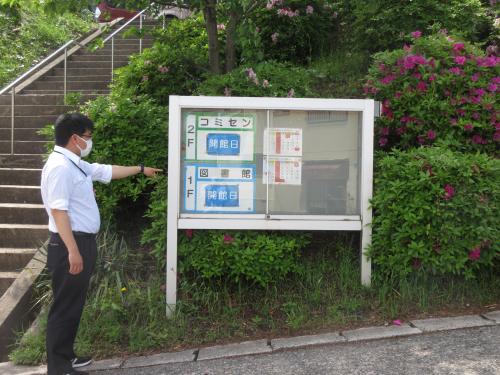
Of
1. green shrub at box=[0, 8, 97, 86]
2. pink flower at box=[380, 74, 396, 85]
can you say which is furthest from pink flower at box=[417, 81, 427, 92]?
green shrub at box=[0, 8, 97, 86]

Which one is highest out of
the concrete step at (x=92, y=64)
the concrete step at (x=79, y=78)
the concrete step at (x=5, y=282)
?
the concrete step at (x=92, y=64)

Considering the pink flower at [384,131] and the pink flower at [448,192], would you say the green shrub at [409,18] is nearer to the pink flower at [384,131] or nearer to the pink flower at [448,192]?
the pink flower at [384,131]

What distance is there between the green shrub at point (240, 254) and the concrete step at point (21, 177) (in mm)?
3014

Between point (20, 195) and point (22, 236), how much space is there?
0.85m

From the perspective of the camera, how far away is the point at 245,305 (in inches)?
174

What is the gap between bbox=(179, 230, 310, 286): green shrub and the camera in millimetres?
4176

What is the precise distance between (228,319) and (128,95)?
3.11 m

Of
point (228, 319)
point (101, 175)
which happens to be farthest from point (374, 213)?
point (101, 175)

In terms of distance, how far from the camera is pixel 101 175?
3865 mm

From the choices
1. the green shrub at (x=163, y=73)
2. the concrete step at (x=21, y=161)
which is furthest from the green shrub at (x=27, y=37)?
the green shrub at (x=163, y=73)

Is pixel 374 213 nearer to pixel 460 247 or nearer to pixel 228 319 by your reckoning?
pixel 460 247

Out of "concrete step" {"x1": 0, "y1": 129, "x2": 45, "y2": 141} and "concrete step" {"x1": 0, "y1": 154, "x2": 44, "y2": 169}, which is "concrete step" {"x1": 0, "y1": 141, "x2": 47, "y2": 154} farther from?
"concrete step" {"x1": 0, "y1": 129, "x2": 45, "y2": 141}

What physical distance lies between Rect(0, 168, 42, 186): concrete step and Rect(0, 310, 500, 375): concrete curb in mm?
3091

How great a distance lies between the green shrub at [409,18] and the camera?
649cm
